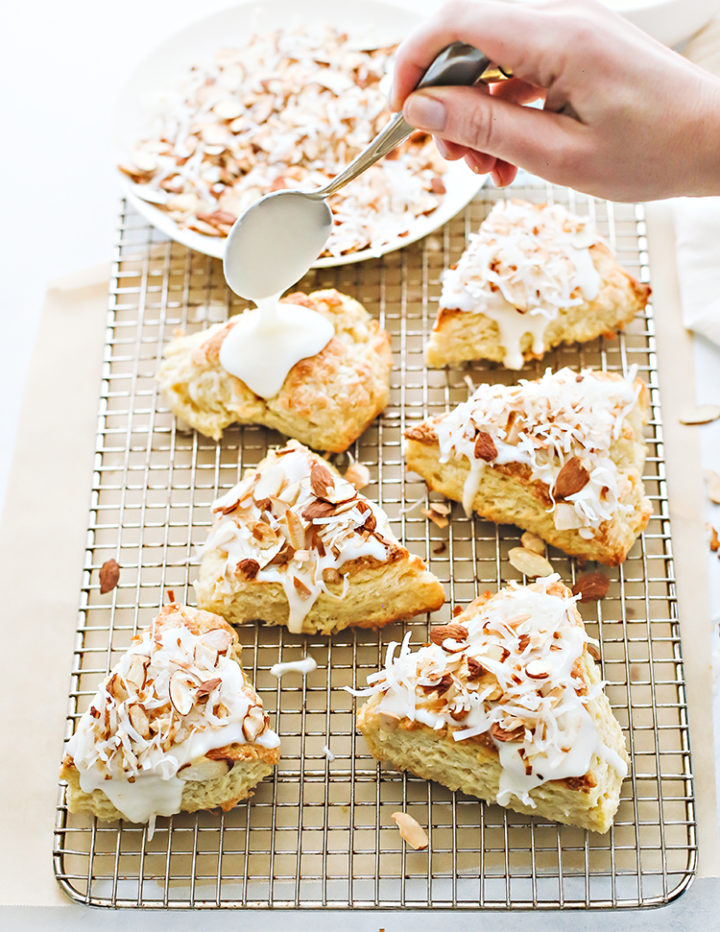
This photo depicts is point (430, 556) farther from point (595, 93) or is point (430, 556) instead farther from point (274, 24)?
point (274, 24)

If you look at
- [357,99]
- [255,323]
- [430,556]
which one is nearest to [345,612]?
[430,556]

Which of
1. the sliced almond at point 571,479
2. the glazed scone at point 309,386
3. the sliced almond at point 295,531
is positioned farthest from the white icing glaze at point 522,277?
the sliced almond at point 295,531

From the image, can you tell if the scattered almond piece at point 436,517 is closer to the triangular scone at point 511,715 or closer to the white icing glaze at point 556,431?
the white icing glaze at point 556,431

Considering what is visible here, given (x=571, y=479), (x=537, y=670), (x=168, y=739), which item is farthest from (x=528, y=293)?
(x=168, y=739)

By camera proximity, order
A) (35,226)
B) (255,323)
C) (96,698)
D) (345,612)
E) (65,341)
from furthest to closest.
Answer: (35,226) < (65,341) < (255,323) < (345,612) < (96,698)

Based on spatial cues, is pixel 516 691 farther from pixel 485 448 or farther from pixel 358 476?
pixel 358 476

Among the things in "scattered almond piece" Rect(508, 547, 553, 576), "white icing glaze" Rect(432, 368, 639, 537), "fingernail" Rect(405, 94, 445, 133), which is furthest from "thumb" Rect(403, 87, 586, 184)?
"scattered almond piece" Rect(508, 547, 553, 576)
